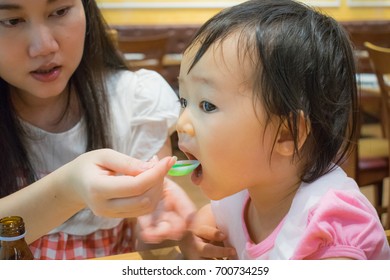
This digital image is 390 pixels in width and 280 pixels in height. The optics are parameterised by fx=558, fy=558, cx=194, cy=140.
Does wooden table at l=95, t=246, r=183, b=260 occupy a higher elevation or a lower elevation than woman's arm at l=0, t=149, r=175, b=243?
lower

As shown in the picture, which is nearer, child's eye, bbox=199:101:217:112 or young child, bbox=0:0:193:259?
child's eye, bbox=199:101:217:112

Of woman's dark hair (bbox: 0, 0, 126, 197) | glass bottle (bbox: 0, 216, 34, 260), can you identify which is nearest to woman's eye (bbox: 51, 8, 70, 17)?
woman's dark hair (bbox: 0, 0, 126, 197)

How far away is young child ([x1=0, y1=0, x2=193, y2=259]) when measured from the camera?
1002 millimetres

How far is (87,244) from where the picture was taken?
1.26 meters

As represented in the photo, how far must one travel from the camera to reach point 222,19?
869 millimetres

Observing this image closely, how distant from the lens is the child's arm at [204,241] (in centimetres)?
97

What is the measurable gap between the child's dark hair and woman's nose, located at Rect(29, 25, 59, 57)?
0.31 metres

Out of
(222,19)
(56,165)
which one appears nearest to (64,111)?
(56,165)

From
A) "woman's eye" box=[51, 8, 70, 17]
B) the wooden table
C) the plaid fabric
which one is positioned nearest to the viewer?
the wooden table

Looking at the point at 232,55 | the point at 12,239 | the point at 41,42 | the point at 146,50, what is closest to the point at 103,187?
the point at 12,239

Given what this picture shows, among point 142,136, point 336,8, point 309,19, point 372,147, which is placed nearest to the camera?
point 309,19

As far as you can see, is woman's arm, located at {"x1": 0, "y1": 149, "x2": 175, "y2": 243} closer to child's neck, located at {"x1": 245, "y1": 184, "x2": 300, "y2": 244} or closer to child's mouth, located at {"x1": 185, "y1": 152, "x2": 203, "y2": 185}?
child's mouth, located at {"x1": 185, "y1": 152, "x2": 203, "y2": 185}
